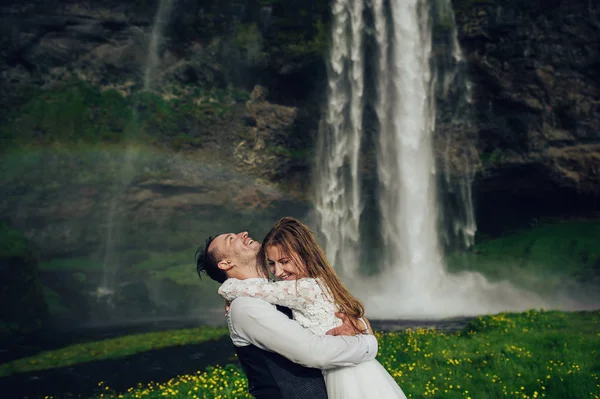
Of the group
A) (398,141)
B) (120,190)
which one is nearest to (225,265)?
(398,141)

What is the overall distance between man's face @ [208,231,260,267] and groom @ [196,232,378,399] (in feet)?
1.07

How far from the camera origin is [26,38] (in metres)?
27.1

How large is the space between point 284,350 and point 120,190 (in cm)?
2567

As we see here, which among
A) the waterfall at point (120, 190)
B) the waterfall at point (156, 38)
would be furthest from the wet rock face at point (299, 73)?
the waterfall at point (120, 190)

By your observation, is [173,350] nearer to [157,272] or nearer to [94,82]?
[157,272]

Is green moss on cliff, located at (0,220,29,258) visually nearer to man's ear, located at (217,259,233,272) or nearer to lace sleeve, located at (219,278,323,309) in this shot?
man's ear, located at (217,259,233,272)

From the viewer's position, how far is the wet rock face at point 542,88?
86.8ft

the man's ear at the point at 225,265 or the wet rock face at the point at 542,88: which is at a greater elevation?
the wet rock face at the point at 542,88

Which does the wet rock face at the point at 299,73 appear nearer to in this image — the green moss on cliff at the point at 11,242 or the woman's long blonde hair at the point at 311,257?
the green moss on cliff at the point at 11,242

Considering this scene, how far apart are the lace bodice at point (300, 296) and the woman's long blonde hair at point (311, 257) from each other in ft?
0.14

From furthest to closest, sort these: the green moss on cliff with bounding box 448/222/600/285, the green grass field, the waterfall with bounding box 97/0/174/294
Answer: the waterfall with bounding box 97/0/174/294 < the green moss on cliff with bounding box 448/222/600/285 < the green grass field

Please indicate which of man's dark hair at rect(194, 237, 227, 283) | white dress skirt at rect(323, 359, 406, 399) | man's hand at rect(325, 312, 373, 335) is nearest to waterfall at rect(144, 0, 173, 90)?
man's dark hair at rect(194, 237, 227, 283)

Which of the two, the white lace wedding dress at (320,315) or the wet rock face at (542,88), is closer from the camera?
the white lace wedding dress at (320,315)

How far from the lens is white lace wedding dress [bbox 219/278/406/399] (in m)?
3.11
